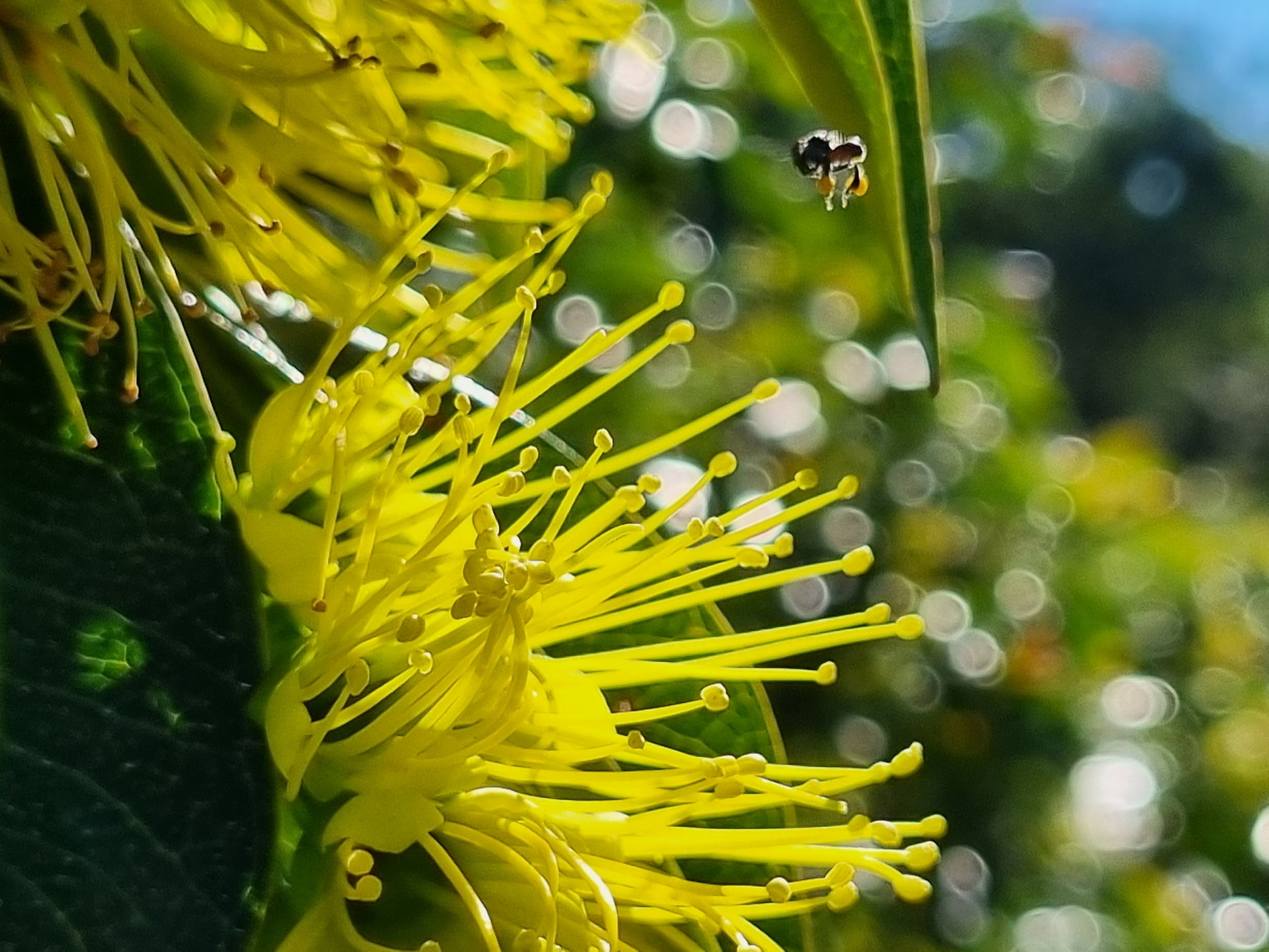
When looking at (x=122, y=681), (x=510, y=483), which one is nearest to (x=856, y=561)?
(x=510, y=483)

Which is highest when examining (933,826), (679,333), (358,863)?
(679,333)

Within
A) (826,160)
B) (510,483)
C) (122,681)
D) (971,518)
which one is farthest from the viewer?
(971,518)

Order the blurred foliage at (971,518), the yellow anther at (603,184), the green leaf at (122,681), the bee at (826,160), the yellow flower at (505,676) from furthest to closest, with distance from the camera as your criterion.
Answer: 1. the blurred foliage at (971,518)
2. the bee at (826,160)
3. the yellow anther at (603,184)
4. the yellow flower at (505,676)
5. the green leaf at (122,681)

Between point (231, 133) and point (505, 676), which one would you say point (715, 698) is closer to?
point (505, 676)

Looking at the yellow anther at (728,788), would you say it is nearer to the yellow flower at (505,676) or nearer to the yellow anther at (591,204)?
the yellow flower at (505,676)

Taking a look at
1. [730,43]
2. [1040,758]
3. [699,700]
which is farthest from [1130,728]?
[699,700]

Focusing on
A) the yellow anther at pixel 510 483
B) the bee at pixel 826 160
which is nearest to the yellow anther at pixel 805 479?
the yellow anther at pixel 510 483

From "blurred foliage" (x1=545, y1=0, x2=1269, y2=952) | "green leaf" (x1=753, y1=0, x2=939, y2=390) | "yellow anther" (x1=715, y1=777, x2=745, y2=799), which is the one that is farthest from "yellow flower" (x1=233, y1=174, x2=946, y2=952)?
"blurred foliage" (x1=545, y1=0, x2=1269, y2=952)
